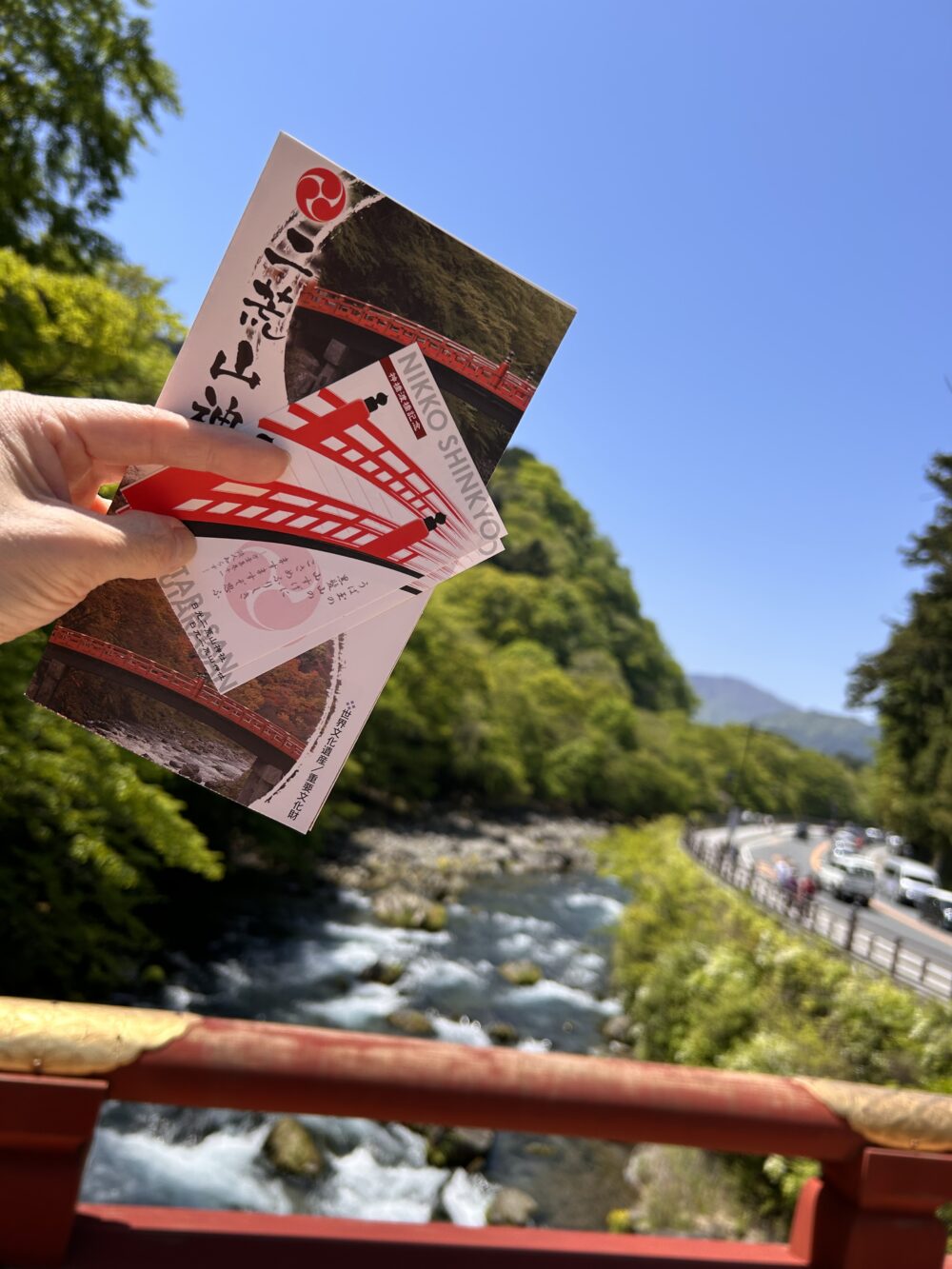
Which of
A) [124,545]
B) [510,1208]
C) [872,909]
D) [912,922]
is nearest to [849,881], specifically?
[872,909]

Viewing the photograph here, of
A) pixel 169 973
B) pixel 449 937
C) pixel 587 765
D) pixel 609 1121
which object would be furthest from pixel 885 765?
pixel 609 1121

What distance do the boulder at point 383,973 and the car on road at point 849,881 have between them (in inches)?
502

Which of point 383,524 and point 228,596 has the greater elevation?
point 383,524

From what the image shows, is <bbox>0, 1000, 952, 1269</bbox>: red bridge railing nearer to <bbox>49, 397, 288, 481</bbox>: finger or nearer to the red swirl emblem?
<bbox>49, 397, 288, 481</bbox>: finger

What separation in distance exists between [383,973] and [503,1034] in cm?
252

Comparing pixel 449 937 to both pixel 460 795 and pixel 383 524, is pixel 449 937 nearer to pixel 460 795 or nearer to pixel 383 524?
pixel 383 524

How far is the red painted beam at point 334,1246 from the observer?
1.45 m

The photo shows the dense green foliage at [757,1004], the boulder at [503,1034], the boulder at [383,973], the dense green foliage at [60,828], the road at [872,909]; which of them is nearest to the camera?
the dense green foliage at [60,828]

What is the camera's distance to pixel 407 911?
18.5m

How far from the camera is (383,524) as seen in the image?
114 centimetres

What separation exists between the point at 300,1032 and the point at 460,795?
38097 millimetres

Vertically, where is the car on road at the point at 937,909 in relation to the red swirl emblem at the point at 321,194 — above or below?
below

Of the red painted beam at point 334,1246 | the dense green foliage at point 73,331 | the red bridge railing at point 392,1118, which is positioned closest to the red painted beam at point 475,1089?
the red bridge railing at point 392,1118

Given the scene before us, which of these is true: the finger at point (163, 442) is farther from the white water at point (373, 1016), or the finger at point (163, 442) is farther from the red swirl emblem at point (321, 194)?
the white water at point (373, 1016)
